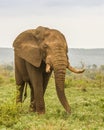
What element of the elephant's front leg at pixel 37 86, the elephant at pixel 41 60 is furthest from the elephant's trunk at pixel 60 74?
the elephant's front leg at pixel 37 86

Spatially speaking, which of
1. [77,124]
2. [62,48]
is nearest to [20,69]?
[62,48]

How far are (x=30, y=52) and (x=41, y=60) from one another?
1.75 feet

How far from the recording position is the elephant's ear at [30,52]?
13938mm

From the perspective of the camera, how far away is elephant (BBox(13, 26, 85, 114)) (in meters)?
13.1

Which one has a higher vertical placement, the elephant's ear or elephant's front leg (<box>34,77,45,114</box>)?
the elephant's ear

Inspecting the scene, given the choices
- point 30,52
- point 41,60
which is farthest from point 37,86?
point 30,52

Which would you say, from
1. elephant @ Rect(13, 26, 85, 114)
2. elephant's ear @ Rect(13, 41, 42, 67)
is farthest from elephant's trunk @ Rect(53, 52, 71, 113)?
elephant's ear @ Rect(13, 41, 42, 67)

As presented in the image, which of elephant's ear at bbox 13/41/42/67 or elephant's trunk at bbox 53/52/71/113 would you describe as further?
elephant's ear at bbox 13/41/42/67

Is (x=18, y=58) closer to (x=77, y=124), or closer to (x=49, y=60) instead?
(x=49, y=60)

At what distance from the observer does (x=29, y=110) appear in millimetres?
15070

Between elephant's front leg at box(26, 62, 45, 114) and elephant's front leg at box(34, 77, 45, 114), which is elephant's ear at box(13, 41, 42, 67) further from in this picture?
elephant's front leg at box(34, 77, 45, 114)

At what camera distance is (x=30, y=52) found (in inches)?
560

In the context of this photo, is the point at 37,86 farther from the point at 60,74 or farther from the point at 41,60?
the point at 60,74

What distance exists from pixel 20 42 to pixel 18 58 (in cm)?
60
